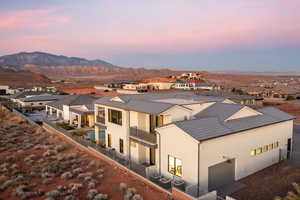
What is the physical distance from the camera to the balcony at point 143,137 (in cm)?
1545

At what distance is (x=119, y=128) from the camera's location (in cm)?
1928

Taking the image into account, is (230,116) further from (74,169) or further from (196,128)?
(74,169)

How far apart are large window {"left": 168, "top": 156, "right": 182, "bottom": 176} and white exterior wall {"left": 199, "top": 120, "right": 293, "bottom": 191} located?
1492 mm

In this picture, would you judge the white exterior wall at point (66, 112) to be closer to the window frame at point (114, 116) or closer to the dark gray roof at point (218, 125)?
the window frame at point (114, 116)

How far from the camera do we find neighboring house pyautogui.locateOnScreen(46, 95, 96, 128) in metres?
31.8

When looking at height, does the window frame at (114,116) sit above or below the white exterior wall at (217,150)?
above

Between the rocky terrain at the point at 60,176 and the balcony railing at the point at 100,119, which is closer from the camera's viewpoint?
the rocky terrain at the point at 60,176

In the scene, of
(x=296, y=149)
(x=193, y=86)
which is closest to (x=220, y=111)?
(x=296, y=149)

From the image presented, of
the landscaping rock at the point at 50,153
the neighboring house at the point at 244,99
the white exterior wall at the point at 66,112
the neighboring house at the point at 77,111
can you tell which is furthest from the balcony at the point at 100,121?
the neighboring house at the point at 244,99

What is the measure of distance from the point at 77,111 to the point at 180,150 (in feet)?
71.2

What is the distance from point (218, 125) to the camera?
47.3 feet

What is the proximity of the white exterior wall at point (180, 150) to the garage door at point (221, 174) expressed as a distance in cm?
114

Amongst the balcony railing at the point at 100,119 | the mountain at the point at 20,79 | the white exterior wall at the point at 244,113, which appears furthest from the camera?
the mountain at the point at 20,79

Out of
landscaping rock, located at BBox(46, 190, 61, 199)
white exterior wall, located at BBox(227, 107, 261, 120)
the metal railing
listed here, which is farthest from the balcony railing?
white exterior wall, located at BBox(227, 107, 261, 120)
